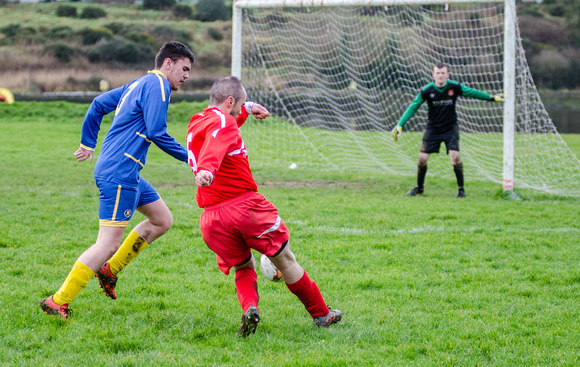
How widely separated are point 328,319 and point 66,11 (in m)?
43.4

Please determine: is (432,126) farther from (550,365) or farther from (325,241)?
(550,365)

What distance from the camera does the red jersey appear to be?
11.6 feet

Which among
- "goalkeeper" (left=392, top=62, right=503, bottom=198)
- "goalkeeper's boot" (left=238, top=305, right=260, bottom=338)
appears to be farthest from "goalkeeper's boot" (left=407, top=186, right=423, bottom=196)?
"goalkeeper's boot" (left=238, top=305, right=260, bottom=338)

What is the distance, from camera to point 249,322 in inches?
149

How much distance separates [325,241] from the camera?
6473 millimetres

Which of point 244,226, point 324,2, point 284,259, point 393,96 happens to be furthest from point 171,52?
point 393,96

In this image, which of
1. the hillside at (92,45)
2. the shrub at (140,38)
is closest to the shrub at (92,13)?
the hillside at (92,45)

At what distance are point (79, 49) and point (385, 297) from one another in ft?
117

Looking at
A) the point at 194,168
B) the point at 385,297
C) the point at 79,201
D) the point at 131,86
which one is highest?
the point at 131,86

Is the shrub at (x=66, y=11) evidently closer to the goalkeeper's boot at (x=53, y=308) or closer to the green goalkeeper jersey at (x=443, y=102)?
the green goalkeeper jersey at (x=443, y=102)

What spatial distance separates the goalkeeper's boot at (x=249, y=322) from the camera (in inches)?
148

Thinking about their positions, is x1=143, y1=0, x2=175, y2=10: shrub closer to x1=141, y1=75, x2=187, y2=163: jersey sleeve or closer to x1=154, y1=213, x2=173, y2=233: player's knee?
x1=154, y1=213, x2=173, y2=233: player's knee

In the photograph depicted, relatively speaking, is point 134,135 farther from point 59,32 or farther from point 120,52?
point 59,32

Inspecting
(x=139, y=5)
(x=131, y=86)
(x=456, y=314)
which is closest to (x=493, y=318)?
(x=456, y=314)
